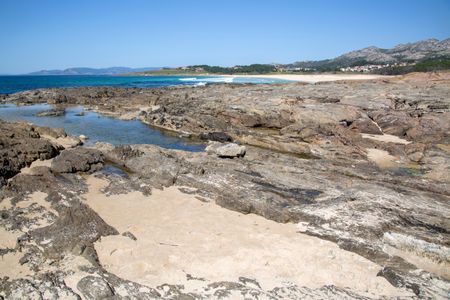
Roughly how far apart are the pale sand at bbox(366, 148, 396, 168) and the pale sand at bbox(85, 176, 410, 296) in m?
13.7

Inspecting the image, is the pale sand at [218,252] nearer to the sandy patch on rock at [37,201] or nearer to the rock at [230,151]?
the sandy patch on rock at [37,201]

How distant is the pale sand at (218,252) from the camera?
9992mm

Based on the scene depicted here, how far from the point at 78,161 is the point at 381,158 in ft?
67.7

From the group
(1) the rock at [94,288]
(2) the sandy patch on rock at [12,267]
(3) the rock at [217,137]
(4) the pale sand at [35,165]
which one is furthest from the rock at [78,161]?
(3) the rock at [217,137]

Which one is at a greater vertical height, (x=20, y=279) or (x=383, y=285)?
(x=20, y=279)

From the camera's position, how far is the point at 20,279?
367 inches

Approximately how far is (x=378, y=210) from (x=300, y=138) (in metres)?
15.3

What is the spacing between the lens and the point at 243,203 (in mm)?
14617

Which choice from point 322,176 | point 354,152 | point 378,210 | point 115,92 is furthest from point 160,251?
point 115,92

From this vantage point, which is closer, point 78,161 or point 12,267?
point 12,267

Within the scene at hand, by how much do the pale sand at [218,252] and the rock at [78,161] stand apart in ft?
15.6

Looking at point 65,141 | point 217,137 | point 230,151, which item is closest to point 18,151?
point 65,141

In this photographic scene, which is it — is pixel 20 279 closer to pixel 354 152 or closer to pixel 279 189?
pixel 279 189

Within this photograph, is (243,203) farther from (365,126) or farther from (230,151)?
(365,126)
